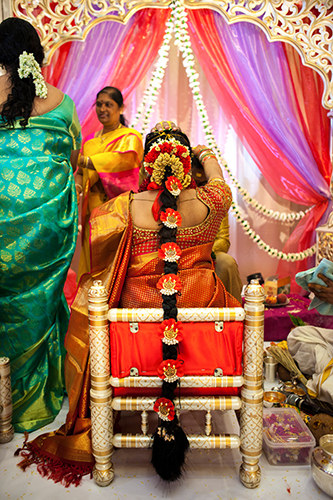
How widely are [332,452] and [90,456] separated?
106cm

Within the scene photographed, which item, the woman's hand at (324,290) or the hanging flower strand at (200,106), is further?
the hanging flower strand at (200,106)

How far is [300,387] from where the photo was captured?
244cm

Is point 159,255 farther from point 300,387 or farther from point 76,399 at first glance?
point 300,387

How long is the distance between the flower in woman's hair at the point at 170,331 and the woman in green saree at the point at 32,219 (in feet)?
3.01

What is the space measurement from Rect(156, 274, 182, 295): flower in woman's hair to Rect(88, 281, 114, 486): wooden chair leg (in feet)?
0.75

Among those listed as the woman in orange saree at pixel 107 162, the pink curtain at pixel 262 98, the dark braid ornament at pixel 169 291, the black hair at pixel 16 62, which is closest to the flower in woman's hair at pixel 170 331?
the dark braid ornament at pixel 169 291

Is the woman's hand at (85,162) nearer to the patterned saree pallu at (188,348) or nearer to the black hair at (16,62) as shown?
the black hair at (16,62)

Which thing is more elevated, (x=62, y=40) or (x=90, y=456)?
(x=62, y=40)

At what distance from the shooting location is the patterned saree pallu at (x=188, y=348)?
1.57 meters

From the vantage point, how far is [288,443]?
Result: 5.81ft

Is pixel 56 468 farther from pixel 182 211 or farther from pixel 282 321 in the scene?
pixel 282 321

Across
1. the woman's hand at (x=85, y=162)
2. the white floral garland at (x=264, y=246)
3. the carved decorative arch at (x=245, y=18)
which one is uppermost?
the carved decorative arch at (x=245, y=18)

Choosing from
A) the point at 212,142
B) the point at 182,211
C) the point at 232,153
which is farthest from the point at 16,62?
the point at 232,153

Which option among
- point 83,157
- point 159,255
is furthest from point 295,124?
point 159,255
